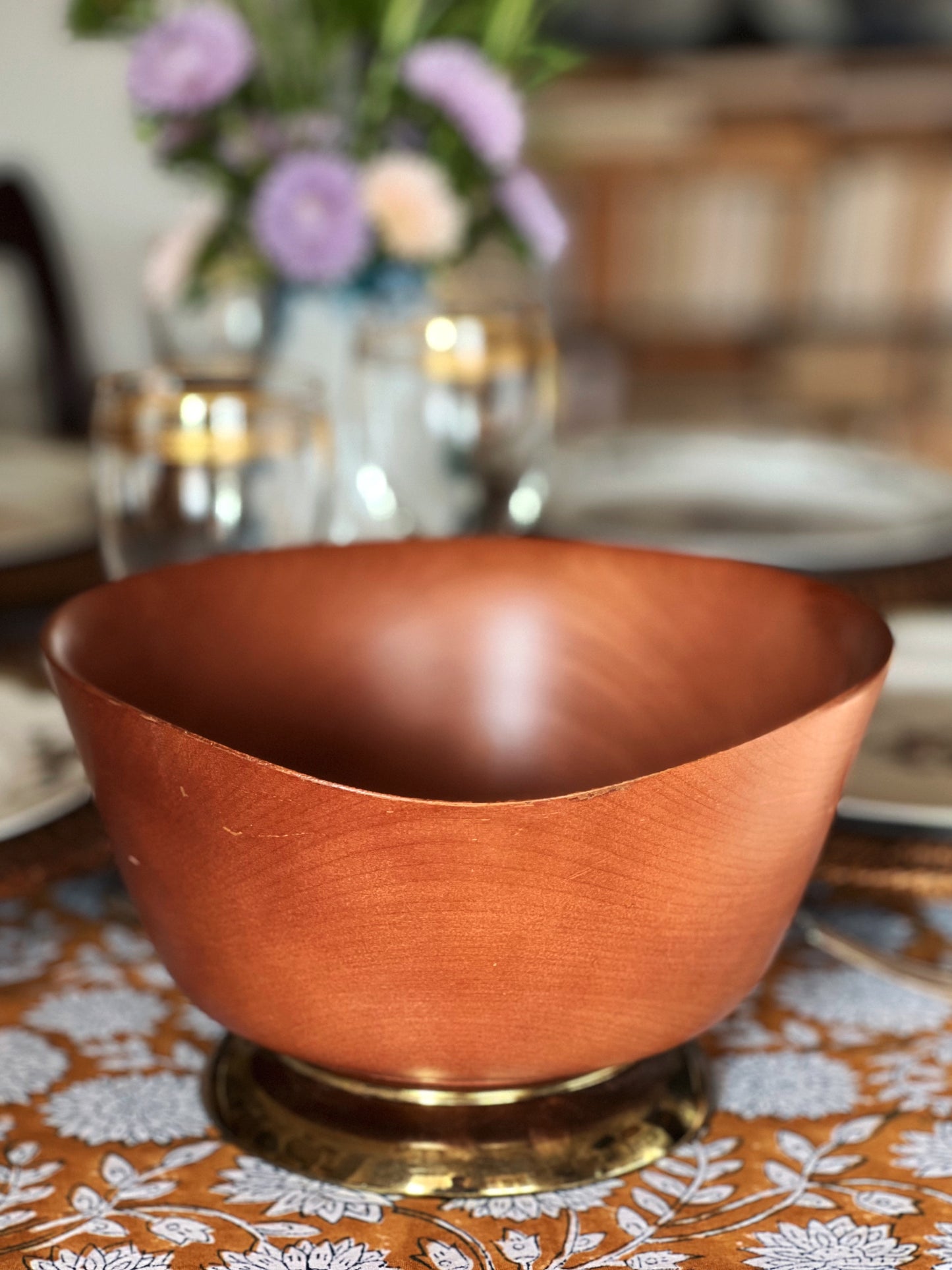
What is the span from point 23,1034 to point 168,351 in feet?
2.48

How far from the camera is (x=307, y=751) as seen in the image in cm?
39

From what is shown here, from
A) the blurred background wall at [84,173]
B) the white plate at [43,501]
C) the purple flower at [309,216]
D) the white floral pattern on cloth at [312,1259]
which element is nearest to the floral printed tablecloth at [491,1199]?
the white floral pattern on cloth at [312,1259]

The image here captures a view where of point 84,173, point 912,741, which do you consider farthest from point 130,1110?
point 84,173

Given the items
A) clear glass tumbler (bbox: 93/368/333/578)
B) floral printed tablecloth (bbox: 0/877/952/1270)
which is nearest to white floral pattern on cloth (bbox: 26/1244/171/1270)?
floral printed tablecloth (bbox: 0/877/952/1270)

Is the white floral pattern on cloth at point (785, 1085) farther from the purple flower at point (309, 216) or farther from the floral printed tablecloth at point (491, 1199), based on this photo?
the purple flower at point (309, 216)

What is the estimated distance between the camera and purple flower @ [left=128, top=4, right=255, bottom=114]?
2.30 ft

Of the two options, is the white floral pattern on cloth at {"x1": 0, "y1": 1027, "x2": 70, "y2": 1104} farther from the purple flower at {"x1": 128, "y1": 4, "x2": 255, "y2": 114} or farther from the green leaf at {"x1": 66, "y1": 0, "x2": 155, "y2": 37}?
the green leaf at {"x1": 66, "y1": 0, "x2": 155, "y2": 37}

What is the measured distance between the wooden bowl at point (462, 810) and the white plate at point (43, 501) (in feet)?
0.94

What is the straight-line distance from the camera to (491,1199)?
1.00ft

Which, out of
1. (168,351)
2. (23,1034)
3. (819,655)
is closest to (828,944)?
(819,655)

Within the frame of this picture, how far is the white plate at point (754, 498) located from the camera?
26.5 inches

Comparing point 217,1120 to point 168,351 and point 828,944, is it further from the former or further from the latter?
point 168,351

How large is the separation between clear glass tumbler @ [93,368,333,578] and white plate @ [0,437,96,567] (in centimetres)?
14

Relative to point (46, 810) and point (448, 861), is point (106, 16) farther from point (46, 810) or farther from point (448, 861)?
point (448, 861)
